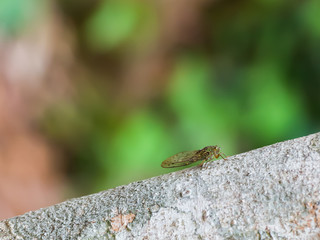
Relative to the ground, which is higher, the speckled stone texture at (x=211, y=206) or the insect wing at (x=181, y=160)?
the insect wing at (x=181, y=160)

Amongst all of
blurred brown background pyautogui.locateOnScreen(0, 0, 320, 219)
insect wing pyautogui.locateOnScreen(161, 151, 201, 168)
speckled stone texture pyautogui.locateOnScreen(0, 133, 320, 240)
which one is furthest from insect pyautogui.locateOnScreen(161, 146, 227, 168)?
blurred brown background pyautogui.locateOnScreen(0, 0, 320, 219)

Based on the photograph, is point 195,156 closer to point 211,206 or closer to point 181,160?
point 181,160

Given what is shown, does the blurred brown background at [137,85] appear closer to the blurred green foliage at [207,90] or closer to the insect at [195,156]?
the blurred green foliage at [207,90]

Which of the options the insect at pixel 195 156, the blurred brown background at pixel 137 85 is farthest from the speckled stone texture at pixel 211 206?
the blurred brown background at pixel 137 85

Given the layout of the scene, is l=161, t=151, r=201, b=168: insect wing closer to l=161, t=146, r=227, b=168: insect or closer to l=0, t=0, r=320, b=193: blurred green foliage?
l=161, t=146, r=227, b=168: insect

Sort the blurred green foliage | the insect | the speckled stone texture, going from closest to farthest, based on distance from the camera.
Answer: the speckled stone texture
the insect
the blurred green foliage

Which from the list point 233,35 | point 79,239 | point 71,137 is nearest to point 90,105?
point 71,137

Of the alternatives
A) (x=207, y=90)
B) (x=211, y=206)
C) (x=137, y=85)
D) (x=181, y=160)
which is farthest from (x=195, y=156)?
(x=137, y=85)

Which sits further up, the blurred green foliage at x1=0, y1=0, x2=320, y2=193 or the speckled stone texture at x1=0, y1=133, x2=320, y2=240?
the blurred green foliage at x1=0, y1=0, x2=320, y2=193
